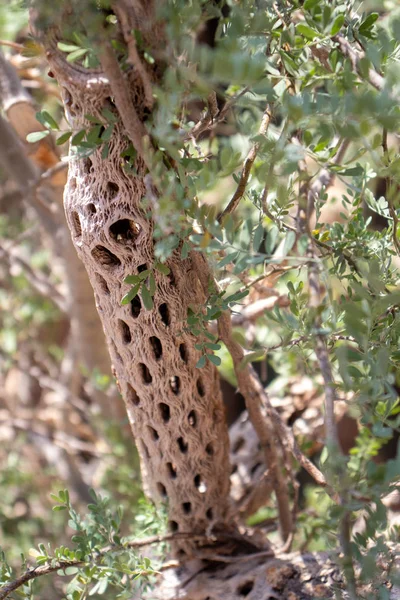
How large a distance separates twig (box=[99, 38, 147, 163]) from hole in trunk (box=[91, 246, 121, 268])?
11 cm

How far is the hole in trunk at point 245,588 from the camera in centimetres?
66

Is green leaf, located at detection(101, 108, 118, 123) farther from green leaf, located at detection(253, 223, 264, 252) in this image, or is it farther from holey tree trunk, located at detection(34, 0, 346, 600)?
green leaf, located at detection(253, 223, 264, 252)

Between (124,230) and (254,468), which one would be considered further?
(254,468)

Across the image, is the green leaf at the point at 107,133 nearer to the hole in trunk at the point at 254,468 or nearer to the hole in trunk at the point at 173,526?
the hole in trunk at the point at 173,526

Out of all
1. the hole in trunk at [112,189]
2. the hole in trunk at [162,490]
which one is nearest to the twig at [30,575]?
the hole in trunk at [162,490]

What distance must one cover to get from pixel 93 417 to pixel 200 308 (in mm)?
828

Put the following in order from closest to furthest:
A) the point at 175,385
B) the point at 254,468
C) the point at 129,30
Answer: the point at 129,30 < the point at 175,385 < the point at 254,468

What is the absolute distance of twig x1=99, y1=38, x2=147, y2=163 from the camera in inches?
16.7

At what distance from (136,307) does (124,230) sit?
0.08m

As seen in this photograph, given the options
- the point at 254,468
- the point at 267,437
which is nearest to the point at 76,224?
the point at 267,437

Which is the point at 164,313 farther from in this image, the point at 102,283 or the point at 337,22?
the point at 337,22

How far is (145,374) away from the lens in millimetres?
623

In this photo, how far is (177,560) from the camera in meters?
0.72

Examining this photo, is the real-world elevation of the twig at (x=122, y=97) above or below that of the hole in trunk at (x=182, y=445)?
above
